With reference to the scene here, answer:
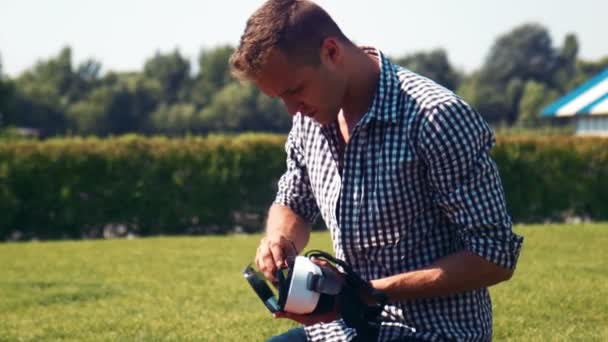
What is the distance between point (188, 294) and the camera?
29.8 ft

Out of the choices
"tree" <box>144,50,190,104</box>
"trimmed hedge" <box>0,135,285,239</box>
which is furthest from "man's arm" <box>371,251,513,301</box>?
"tree" <box>144,50,190,104</box>

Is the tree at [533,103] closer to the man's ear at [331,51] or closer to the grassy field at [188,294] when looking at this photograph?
the grassy field at [188,294]

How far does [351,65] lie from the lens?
2881 mm

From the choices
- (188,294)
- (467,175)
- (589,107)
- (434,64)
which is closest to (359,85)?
(467,175)

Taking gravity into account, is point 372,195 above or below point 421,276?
above

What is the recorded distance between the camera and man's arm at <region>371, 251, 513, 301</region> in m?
2.85

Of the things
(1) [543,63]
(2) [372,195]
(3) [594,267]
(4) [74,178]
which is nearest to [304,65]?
(2) [372,195]

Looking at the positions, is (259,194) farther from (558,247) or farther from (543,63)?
(543,63)

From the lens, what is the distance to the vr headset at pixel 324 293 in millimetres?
2801

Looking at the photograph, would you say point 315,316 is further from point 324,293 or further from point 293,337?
point 293,337

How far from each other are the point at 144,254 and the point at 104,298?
3971mm

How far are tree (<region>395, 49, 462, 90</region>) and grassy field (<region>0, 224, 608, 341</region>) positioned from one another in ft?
227

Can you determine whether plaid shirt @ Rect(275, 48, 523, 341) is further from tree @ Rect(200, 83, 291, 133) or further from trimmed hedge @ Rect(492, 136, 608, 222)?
tree @ Rect(200, 83, 291, 133)

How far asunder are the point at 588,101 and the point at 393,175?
34067 mm
